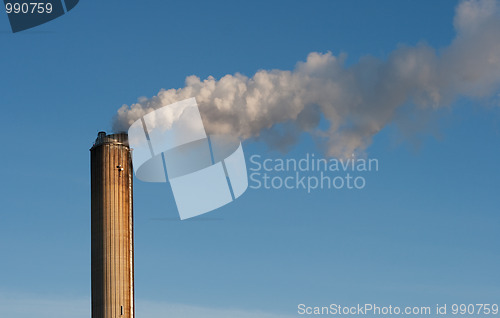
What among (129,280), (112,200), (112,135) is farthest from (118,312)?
(112,135)

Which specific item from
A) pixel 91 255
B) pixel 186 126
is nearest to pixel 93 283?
pixel 91 255

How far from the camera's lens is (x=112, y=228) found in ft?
299

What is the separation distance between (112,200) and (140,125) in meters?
7.45

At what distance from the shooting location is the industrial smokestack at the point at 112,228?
89.8 metres

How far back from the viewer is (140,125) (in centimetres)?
9394

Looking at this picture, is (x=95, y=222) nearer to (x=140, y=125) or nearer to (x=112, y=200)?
(x=112, y=200)

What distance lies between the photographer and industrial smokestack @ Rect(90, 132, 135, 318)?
89.8 metres

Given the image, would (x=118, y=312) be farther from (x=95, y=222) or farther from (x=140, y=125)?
(x=140, y=125)

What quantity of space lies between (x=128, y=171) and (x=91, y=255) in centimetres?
819

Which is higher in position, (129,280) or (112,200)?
(112,200)

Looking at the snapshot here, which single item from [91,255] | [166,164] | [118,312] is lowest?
[118,312]

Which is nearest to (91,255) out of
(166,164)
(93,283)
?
(93,283)

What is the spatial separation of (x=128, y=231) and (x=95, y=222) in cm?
303

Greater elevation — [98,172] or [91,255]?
[98,172]
